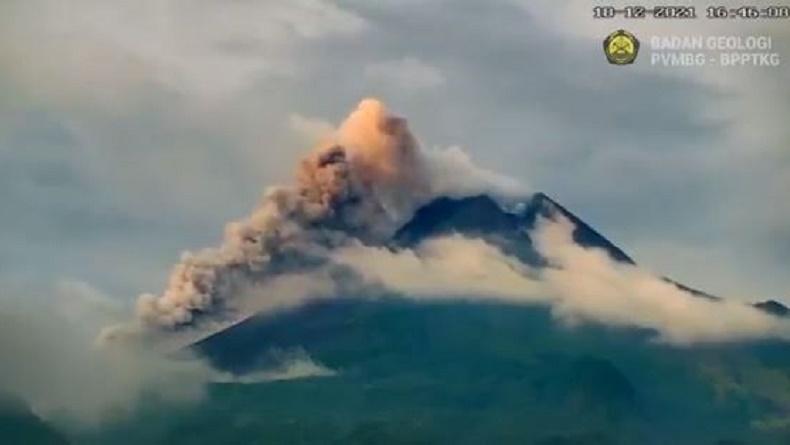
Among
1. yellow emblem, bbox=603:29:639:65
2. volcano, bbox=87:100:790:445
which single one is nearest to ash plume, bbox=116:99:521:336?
volcano, bbox=87:100:790:445

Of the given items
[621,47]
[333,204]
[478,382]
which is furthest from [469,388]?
[621,47]

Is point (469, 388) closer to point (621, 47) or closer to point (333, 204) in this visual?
point (333, 204)

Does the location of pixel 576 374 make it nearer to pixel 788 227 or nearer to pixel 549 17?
pixel 788 227

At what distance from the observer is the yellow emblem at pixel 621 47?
152 centimetres

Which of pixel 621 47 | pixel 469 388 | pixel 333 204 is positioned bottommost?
pixel 469 388

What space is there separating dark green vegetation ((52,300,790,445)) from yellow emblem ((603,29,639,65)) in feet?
1.06

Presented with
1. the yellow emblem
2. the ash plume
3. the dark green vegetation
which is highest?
the yellow emblem

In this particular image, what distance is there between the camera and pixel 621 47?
1.52 meters

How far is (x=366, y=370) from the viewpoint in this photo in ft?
4.87

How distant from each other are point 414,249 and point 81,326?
0.41m

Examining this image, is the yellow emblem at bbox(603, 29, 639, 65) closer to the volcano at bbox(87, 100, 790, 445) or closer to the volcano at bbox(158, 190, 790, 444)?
the volcano at bbox(87, 100, 790, 445)

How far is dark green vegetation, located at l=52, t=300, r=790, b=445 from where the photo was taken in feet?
4.83

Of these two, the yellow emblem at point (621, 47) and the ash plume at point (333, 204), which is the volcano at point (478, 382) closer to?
the ash plume at point (333, 204)

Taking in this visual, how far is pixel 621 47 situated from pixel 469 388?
448 millimetres
